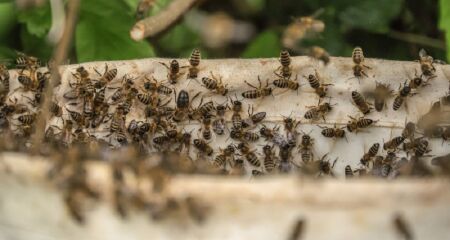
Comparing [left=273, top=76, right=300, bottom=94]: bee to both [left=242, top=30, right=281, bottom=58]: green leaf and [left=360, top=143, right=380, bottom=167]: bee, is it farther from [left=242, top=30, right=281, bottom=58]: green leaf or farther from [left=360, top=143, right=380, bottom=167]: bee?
[left=242, top=30, right=281, bottom=58]: green leaf

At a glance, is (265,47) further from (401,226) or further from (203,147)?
(401,226)

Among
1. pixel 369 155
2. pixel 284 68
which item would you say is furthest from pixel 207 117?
pixel 369 155

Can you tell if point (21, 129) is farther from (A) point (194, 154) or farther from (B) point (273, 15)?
(B) point (273, 15)

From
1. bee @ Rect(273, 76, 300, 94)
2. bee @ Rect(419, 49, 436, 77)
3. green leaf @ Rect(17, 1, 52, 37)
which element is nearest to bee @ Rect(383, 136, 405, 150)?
bee @ Rect(419, 49, 436, 77)

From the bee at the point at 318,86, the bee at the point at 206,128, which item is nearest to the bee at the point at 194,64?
the bee at the point at 206,128

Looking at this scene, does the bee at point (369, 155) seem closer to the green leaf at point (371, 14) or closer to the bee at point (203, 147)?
the bee at point (203, 147)

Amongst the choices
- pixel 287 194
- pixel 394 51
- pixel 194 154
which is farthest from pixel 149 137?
pixel 394 51

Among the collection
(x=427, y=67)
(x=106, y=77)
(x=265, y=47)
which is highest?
(x=265, y=47)
